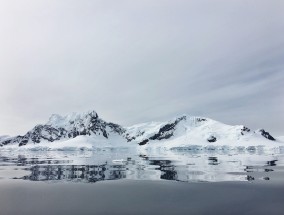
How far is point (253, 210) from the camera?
57.1ft

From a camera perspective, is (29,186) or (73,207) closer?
(73,207)

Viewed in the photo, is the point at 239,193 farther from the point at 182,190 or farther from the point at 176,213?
the point at 176,213


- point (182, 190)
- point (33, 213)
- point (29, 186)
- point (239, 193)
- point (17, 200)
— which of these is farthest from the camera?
point (29, 186)

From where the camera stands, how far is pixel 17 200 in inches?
798

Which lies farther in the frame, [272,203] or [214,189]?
[214,189]

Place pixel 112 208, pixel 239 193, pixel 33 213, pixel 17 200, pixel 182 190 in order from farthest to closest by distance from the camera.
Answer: pixel 182 190 → pixel 239 193 → pixel 17 200 → pixel 112 208 → pixel 33 213

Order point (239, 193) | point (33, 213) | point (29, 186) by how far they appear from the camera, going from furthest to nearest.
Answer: point (29, 186)
point (239, 193)
point (33, 213)

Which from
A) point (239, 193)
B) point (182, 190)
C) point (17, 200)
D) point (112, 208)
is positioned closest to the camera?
Result: point (112, 208)

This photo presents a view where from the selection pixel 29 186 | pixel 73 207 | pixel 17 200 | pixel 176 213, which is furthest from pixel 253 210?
pixel 29 186

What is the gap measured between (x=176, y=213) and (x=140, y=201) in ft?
13.1

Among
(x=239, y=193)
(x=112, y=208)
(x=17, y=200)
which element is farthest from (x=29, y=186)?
(x=239, y=193)

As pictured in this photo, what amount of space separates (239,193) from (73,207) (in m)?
12.0

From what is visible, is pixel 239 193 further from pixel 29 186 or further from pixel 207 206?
pixel 29 186

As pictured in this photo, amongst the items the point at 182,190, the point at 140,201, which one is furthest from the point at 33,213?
the point at 182,190
